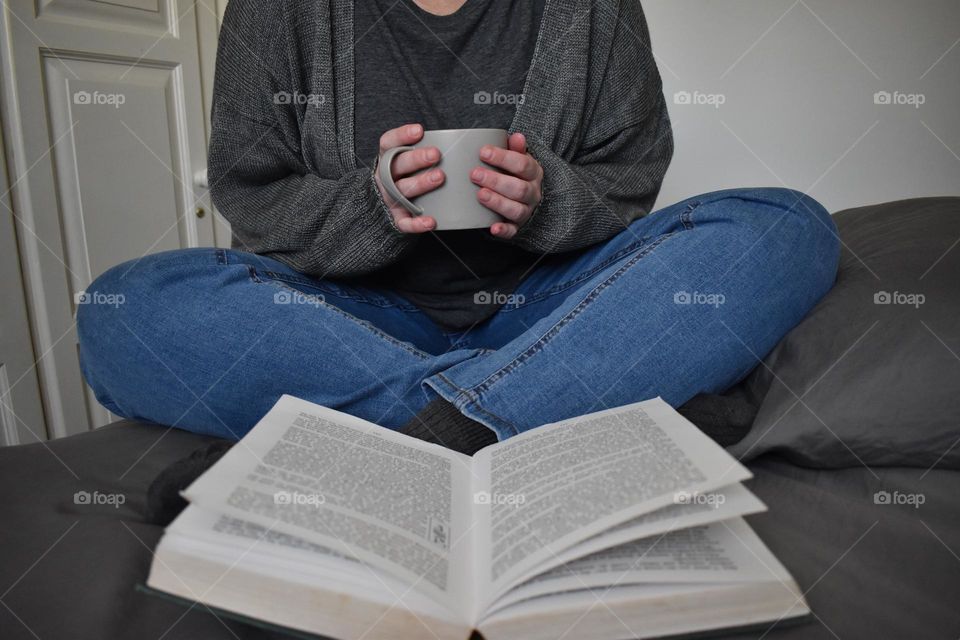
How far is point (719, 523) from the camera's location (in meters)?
0.38

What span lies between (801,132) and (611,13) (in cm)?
88

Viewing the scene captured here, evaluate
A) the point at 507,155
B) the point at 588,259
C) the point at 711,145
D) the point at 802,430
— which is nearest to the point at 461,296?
the point at 588,259

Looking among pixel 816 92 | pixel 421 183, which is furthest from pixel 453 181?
pixel 816 92

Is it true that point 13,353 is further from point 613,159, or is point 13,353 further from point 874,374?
point 874,374

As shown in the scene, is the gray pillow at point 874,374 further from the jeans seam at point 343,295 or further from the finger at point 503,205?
the jeans seam at point 343,295

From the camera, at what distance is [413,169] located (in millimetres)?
603

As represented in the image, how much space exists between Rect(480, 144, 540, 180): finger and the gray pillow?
32 cm

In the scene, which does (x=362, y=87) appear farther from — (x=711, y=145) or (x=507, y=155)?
(x=711, y=145)

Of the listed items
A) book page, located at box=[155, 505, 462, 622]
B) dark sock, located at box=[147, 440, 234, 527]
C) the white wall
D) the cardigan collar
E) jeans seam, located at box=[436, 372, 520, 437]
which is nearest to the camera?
book page, located at box=[155, 505, 462, 622]

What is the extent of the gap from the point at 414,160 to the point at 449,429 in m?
0.24

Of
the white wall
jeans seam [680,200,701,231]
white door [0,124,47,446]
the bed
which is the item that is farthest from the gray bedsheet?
the white wall

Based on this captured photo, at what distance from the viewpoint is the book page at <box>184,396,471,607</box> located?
1.07 ft

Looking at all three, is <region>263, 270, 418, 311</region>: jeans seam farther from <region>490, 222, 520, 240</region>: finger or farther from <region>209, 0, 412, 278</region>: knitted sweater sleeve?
<region>490, 222, 520, 240</region>: finger

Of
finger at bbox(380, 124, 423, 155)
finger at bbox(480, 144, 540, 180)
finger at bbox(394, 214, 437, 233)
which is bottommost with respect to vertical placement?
finger at bbox(394, 214, 437, 233)
